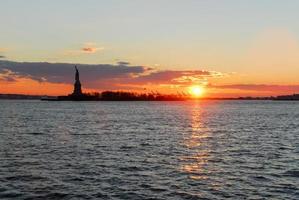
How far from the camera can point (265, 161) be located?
44.6 metres

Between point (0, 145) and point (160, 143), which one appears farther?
point (160, 143)

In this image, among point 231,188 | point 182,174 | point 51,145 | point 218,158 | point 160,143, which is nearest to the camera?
point 231,188

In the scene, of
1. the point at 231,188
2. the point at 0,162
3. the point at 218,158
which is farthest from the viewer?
the point at 218,158

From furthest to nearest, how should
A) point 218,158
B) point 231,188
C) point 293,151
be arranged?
point 293,151
point 218,158
point 231,188

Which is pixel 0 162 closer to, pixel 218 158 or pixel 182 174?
pixel 182 174

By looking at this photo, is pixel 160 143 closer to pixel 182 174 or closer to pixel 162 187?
pixel 182 174

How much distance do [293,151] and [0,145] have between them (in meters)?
33.9

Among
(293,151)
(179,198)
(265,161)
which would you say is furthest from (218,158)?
(179,198)

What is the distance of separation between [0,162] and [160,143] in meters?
24.3

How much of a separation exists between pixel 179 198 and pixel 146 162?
14184 mm

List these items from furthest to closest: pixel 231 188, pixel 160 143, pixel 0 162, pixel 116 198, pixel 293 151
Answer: pixel 160 143
pixel 293 151
pixel 0 162
pixel 231 188
pixel 116 198

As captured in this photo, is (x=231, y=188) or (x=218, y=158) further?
(x=218, y=158)

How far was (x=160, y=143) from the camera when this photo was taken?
201ft

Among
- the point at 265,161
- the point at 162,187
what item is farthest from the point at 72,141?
the point at 162,187
